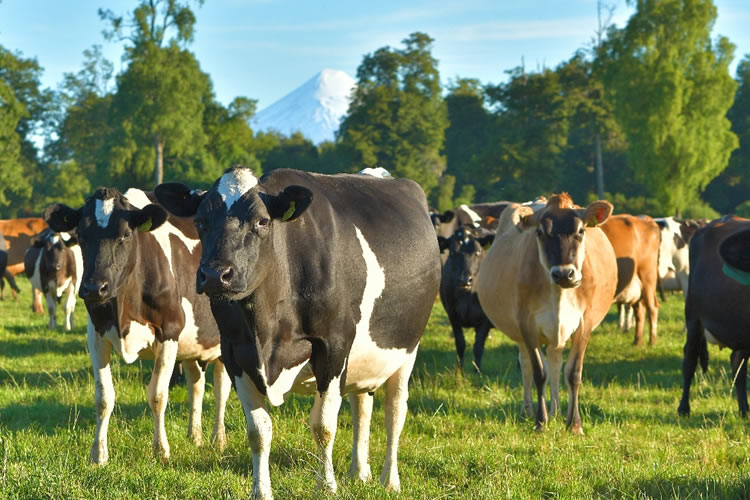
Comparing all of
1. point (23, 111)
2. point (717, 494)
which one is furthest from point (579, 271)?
point (23, 111)

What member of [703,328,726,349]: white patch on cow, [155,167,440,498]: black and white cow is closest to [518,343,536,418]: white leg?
[703,328,726,349]: white patch on cow

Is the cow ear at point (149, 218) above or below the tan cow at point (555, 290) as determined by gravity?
above

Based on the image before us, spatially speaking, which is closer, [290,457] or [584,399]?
[290,457]

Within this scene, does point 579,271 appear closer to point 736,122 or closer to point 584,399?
point 584,399

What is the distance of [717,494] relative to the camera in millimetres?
5480

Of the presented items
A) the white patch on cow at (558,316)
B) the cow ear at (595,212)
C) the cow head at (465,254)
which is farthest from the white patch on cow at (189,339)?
the cow head at (465,254)

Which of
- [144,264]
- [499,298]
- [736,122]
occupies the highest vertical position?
[736,122]

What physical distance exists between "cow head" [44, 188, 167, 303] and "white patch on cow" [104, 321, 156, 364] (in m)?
0.38

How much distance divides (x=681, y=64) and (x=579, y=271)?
121 ft

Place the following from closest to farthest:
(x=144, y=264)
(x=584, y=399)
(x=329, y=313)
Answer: (x=329, y=313) < (x=144, y=264) < (x=584, y=399)

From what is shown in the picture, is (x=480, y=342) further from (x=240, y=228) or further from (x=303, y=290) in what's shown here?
(x=240, y=228)

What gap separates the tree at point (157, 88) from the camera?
4462 centimetres

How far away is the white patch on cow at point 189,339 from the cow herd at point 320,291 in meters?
0.02

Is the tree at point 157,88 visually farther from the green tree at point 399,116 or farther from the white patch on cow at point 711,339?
the white patch on cow at point 711,339
